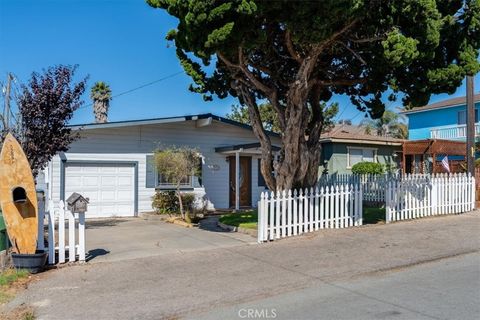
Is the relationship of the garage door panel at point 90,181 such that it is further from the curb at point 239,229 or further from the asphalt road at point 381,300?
the asphalt road at point 381,300

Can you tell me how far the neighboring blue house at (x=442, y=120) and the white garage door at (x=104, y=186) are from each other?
2122 cm

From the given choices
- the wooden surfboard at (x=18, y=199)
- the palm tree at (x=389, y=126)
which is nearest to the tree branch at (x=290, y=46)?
the wooden surfboard at (x=18, y=199)

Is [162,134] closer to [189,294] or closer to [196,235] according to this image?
[196,235]

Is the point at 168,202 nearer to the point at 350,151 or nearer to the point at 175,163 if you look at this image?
the point at 175,163

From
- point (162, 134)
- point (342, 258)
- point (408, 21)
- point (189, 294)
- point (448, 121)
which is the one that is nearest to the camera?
A: point (189, 294)

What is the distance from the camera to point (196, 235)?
11.7 metres

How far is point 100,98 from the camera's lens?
93.2 feet

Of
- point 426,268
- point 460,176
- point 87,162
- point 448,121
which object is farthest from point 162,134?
point 448,121

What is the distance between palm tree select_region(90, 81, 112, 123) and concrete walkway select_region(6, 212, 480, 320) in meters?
21.1

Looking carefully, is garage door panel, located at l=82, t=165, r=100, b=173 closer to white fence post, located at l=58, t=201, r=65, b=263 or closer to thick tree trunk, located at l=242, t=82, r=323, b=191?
thick tree trunk, located at l=242, t=82, r=323, b=191

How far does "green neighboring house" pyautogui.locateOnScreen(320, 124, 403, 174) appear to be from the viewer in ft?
78.3

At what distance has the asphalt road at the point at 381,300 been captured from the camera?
17.5 feet

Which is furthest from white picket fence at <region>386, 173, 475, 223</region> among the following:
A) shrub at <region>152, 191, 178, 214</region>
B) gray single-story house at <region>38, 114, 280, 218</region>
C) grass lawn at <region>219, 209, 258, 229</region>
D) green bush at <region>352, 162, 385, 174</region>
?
shrub at <region>152, 191, 178, 214</region>

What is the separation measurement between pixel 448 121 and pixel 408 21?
23136 millimetres
